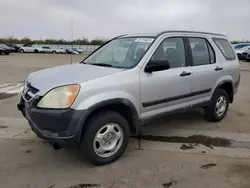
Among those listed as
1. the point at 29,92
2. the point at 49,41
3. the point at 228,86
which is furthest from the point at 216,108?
the point at 49,41

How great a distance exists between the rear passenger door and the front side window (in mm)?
203

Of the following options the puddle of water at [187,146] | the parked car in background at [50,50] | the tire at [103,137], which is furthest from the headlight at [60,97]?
the parked car in background at [50,50]

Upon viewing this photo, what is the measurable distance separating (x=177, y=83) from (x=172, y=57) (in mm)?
449

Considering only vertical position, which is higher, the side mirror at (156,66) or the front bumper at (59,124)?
the side mirror at (156,66)

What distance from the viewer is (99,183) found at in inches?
130

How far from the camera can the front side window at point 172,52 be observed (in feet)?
14.2

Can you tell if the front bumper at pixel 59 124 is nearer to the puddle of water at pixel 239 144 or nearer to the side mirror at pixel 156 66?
the side mirror at pixel 156 66

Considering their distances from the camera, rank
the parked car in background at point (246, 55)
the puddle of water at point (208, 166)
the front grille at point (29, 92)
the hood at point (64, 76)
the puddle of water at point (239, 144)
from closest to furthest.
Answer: the hood at point (64, 76)
the front grille at point (29, 92)
the puddle of water at point (208, 166)
the puddle of water at point (239, 144)
the parked car in background at point (246, 55)

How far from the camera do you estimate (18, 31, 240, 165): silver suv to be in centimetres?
335

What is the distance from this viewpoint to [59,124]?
3293mm

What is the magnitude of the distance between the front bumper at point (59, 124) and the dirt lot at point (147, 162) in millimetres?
490

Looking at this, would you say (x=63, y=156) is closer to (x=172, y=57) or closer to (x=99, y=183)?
(x=99, y=183)

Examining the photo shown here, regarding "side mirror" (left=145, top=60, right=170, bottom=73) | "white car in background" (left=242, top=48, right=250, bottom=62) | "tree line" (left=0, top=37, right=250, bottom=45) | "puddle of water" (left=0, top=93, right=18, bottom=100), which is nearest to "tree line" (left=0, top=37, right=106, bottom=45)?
"tree line" (left=0, top=37, right=250, bottom=45)

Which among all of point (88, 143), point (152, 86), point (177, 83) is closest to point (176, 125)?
point (177, 83)
